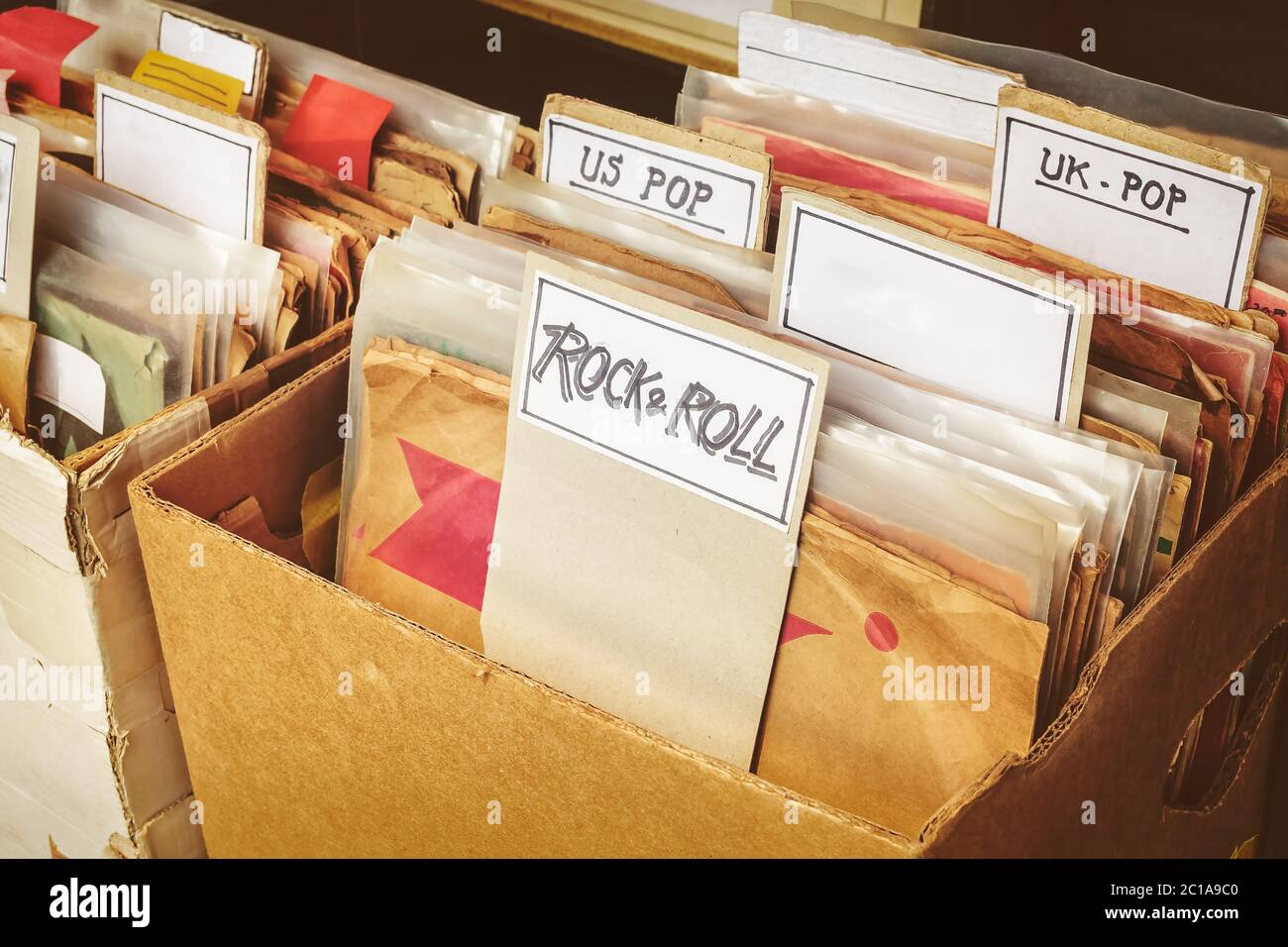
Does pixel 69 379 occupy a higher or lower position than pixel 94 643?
higher

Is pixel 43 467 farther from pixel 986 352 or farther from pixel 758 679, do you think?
pixel 986 352

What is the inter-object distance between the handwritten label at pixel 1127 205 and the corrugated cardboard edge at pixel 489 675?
0.49 meters

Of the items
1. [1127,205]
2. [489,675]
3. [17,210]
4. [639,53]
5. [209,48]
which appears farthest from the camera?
[639,53]

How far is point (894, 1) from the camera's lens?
1589 millimetres

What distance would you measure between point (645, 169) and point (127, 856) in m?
0.75

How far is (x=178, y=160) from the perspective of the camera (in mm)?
1123

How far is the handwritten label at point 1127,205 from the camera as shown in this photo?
36.1 inches

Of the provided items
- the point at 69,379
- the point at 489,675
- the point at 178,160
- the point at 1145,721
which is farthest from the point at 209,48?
the point at 1145,721

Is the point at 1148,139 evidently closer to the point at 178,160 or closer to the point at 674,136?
the point at 674,136

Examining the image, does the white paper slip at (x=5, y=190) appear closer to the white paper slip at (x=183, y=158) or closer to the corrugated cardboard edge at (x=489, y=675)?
the white paper slip at (x=183, y=158)

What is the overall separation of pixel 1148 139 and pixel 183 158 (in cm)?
77

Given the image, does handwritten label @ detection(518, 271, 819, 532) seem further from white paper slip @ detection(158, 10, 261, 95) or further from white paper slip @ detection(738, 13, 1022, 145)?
white paper slip @ detection(158, 10, 261, 95)

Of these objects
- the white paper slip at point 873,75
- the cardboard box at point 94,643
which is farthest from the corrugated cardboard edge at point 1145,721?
the cardboard box at point 94,643

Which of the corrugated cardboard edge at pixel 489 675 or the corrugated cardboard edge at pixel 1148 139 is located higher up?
the corrugated cardboard edge at pixel 1148 139
